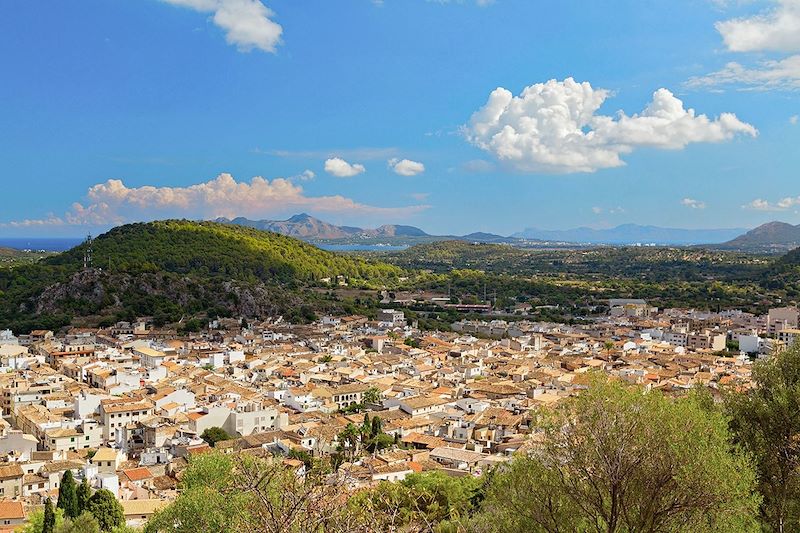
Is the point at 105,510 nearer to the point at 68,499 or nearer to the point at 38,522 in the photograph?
the point at 68,499

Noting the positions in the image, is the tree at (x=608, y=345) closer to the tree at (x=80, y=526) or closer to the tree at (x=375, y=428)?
the tree at (x=375, y=428)

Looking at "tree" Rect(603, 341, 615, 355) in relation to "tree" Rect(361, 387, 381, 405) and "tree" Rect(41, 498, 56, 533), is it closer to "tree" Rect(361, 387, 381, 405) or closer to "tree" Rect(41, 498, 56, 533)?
"tree" Rect(361, 387, 381, 405)

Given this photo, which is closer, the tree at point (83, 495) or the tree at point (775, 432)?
the tree at point (775, 432)

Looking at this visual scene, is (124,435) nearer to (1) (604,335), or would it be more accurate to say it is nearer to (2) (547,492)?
(2) (547,492)

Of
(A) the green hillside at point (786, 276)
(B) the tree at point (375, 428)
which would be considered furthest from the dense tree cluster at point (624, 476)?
(A) the green hillside at point (786, 276)

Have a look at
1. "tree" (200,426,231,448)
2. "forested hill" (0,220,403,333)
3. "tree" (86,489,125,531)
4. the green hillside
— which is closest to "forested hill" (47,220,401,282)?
"forested hill" (0,220,403,333)

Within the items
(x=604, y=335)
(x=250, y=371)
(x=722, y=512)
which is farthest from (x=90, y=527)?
(x=604, y=335)
